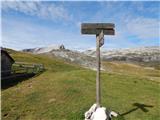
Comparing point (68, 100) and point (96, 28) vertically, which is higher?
point (96, 28)

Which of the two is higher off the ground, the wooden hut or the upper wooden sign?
the upper wooden sign

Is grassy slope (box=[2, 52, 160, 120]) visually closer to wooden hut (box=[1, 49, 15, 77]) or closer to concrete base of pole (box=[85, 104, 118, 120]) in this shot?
concrete base of pole (box=[85, 104, 118, 120])

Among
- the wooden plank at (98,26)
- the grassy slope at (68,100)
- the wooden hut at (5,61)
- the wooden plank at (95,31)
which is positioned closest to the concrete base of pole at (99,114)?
the grassy slope at (68,100)

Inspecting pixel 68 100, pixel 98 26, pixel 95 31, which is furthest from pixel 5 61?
pixel 98 26

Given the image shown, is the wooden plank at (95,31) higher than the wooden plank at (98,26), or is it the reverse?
the wooden plank at (98,26)

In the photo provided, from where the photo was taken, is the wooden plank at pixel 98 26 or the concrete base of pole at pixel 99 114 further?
the wooden plank at pixel 98 26

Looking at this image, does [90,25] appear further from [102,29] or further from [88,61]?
[88,61]

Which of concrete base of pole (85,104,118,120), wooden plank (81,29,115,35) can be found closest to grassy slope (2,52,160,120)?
concrete base of pole (85,104,118,120)

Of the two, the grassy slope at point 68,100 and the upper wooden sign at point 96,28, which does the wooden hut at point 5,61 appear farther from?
the upper wooden sign at point 96,28

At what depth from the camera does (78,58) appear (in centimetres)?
10562

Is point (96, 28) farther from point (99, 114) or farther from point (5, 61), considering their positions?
point (5, 61)

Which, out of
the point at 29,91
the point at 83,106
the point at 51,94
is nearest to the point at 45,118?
the point at 83,106

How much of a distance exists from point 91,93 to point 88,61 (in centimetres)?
7860

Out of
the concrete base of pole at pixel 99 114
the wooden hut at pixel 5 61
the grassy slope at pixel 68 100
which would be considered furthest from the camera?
the wooden hut at pixel 5 61
